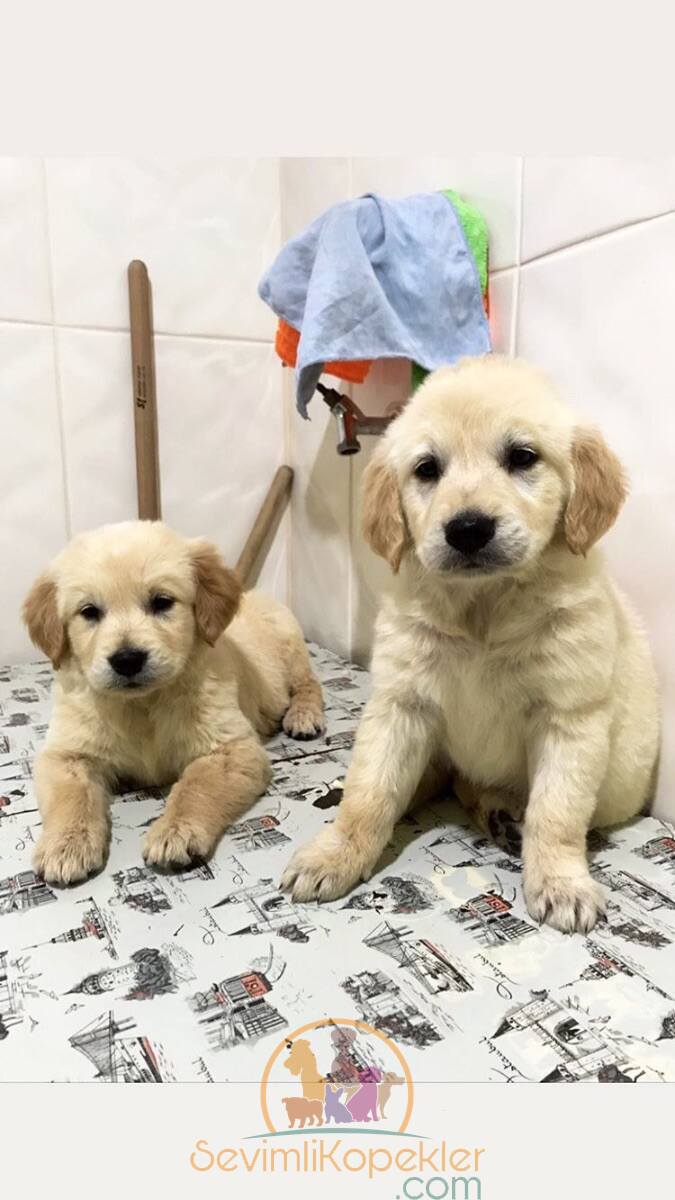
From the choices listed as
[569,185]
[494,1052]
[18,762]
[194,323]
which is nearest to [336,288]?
[569,185]

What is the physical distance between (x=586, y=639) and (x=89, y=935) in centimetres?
98

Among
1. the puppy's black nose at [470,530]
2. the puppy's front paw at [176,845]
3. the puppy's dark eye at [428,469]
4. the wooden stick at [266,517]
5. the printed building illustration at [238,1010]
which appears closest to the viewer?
the printed building illustration at [238,1010]

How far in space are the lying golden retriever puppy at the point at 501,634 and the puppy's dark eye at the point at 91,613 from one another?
65cm

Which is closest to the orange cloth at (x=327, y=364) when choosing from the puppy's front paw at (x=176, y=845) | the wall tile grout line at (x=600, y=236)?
the wall tile grout line at (x=600, y=236)

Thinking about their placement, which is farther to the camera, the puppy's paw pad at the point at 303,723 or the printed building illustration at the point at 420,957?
the puppy's paw pad at the point at 303,723

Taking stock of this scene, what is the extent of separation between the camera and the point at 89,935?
1.24 m

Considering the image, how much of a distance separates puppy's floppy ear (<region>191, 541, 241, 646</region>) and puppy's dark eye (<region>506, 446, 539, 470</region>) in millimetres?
790

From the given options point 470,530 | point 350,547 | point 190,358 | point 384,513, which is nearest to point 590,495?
point 470,530

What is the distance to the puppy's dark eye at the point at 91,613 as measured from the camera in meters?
1.68

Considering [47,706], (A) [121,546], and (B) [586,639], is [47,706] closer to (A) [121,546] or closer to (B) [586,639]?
(A) [121,546]

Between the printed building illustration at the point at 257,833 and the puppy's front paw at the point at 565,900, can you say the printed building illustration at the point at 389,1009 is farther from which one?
the printed building illustration at the point at 257,833

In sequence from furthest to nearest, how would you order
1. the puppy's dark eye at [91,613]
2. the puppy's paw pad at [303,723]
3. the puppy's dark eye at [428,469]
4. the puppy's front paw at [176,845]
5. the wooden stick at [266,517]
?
the wooden stick at [266,517]
the puppy's paw pad at [303,723]
the puppy's dark eye at [91,613]
the puppy's front paw at [176,845]
the puppy's dark eye at [428,469]

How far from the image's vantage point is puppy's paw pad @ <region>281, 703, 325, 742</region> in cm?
214

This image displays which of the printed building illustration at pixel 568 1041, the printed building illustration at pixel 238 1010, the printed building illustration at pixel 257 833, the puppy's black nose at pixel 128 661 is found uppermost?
the puppy's black nose at pixel 128 661
